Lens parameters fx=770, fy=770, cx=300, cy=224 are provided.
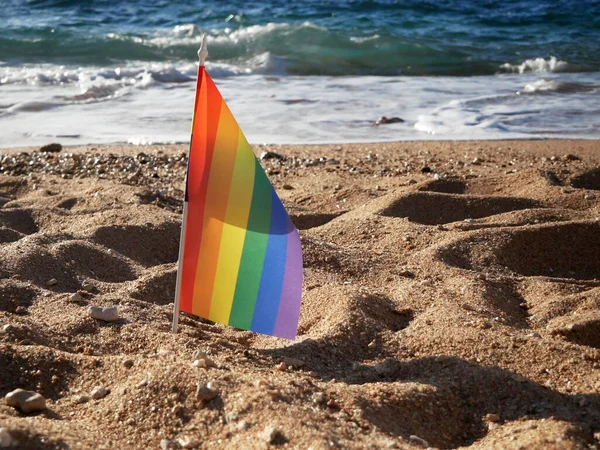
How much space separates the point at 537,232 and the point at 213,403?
2.16 metres

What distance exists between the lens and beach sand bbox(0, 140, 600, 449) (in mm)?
2031

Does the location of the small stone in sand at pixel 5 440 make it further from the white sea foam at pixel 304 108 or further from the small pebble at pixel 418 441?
the white sea foam at pixel 304 108

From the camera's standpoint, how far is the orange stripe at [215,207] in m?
2.43

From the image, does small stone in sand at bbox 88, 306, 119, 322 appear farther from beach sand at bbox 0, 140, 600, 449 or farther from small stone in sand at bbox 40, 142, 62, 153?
small stone in sand at bbox 40, 142, 62, 153

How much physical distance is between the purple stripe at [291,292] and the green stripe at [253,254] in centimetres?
8

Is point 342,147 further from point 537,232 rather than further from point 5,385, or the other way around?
point 5,385

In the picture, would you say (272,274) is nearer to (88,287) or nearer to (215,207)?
(215,207)

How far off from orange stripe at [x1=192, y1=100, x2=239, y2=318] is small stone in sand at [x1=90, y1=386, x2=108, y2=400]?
1.49 feet

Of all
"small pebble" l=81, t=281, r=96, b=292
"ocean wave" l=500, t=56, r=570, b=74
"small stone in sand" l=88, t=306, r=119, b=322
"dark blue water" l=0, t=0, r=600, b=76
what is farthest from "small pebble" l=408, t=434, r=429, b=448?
"ocean wave" l=500, t=56, r=570, b=74

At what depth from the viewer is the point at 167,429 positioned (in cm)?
201

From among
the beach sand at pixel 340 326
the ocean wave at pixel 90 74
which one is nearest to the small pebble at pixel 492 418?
the beach sand at pixel 340 326

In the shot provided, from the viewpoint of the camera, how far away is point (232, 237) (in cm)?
249

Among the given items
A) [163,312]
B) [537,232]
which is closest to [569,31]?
[537,232]

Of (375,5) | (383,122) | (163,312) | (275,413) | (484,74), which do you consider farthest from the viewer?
(375,5)
